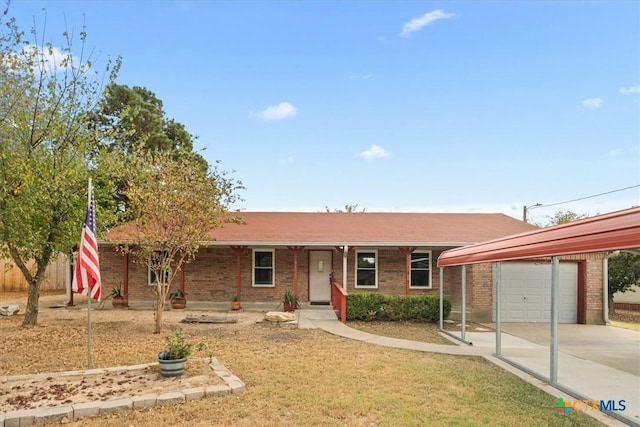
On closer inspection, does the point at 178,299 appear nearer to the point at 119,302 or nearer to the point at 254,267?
the point at 119,302

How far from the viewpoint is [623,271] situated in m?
17.9

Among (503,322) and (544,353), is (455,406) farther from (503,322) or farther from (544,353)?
(503,322)

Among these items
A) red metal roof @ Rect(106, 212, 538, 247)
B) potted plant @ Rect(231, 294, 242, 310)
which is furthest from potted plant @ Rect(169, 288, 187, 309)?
red metal roof @ Rect(106, 212, 538, 247)

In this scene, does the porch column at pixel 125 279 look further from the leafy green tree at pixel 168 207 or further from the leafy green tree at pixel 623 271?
the leafy green tree at pixel 623 271

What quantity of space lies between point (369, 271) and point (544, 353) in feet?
26.4

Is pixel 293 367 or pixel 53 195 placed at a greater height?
pixel 53 195

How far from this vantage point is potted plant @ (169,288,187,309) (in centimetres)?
1593

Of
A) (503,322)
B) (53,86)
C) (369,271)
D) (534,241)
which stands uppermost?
(53,86)

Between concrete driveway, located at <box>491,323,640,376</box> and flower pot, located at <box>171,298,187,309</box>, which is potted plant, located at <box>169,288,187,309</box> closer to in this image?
flower pot, located at <box>171,298,187,309</box>

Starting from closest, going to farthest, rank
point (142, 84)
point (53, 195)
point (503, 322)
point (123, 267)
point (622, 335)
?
1. point (53, 195)
2. point (622, 335)
3. point (503, 322)
4. point (123, 267)
5. point (142, 84)

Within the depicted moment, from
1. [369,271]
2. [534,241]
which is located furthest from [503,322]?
[534,241]

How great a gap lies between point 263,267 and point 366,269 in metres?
3.92

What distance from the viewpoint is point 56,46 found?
36.9 feet

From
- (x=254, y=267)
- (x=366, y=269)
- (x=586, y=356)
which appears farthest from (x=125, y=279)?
(x=586, y=356)
